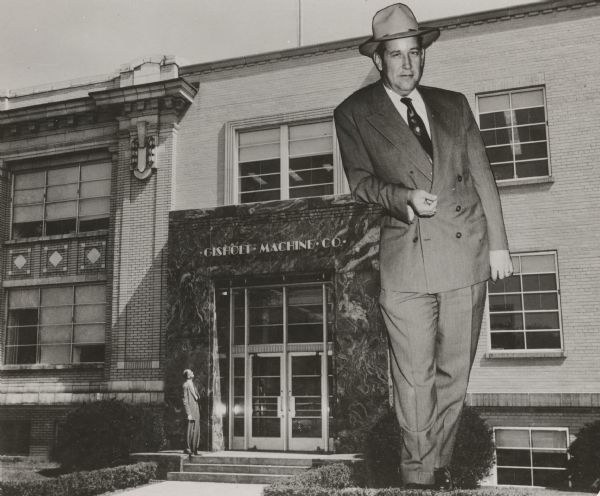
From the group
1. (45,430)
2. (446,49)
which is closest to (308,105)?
(446,49)

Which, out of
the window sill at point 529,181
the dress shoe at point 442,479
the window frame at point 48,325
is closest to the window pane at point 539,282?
the window sill at point 529,181

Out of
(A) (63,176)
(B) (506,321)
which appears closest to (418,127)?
(B) (506,321)

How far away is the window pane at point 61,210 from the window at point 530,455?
937 cm

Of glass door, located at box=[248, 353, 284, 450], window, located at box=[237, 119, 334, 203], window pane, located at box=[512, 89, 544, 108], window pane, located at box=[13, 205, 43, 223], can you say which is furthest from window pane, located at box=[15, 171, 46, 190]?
window pane, located at box=[512, 89, 544, 108]

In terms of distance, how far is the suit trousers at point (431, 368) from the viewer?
8039 mm

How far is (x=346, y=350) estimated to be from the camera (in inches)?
499

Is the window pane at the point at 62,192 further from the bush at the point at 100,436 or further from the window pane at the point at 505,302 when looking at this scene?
the window pane at the point at 505,302

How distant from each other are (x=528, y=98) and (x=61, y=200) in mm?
9429

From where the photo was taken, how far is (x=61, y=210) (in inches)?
606

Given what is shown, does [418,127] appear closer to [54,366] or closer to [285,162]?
[285,162]

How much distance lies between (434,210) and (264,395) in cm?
688

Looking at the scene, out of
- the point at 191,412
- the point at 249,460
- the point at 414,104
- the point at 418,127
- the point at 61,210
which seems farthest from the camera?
the point at 61,210

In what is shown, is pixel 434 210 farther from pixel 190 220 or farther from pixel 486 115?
pixel 190 220

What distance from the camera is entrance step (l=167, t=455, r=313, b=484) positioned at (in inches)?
456
